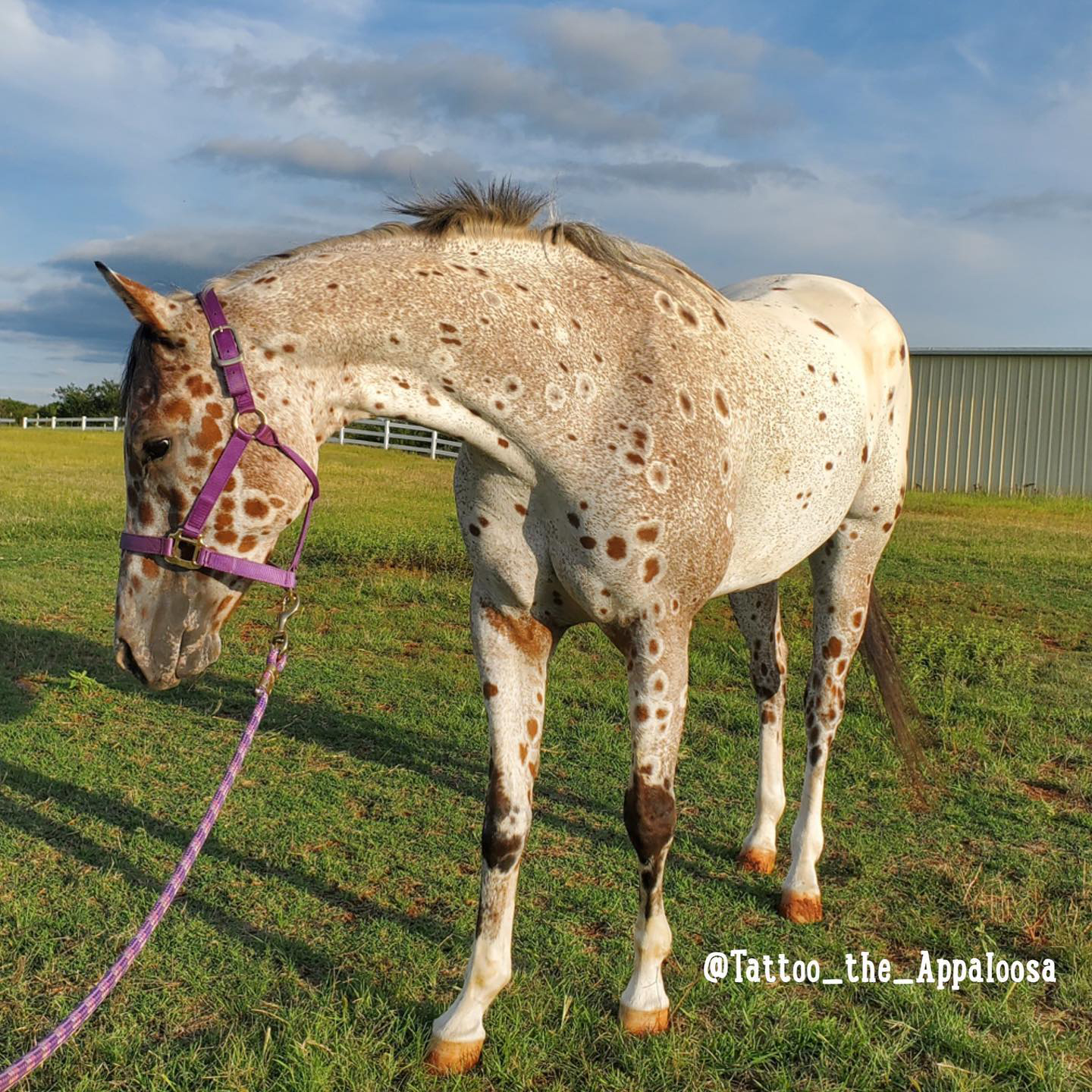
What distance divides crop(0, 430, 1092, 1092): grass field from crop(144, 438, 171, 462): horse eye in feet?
5.47

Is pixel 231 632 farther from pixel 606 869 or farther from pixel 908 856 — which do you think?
pixel 908 856

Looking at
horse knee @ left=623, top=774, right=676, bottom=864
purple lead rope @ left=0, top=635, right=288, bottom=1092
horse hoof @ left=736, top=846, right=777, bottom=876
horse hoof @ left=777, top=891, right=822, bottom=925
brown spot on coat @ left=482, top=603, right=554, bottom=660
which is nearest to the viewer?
purple lead rope @ left=0, top=635, right=288, bottom=1092

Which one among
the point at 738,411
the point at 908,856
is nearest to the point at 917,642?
the point at 908,856

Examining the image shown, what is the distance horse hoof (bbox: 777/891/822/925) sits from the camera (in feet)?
12.0

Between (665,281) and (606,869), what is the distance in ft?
7.81

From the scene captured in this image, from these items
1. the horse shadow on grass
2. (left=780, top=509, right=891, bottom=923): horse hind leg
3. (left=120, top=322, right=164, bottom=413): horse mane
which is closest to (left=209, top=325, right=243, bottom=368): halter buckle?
(left=120, top=322, right=164, bottom=413): horse mane

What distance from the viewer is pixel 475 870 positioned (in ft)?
12.9

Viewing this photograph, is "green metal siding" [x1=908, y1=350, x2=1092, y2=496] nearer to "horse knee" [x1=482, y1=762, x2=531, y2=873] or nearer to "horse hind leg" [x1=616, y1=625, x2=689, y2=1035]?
"horse hind leg" [x1=616, y1=625, x2=689, y2=1035]

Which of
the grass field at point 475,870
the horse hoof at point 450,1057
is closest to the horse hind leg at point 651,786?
the grass field at point 475,870

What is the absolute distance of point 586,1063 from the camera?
2.73 metres

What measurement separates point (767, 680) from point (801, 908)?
1.06m

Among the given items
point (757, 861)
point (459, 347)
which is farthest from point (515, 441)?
point (757, 861)

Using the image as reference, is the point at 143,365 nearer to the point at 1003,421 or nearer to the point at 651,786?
the point at 651,786

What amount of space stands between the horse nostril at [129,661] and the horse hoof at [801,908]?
2539 mm
